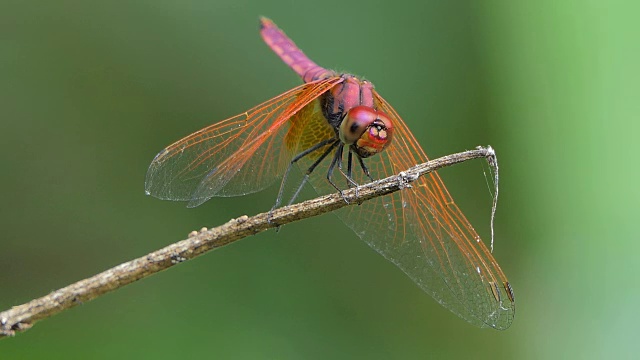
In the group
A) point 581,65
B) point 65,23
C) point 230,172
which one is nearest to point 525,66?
point 581,65

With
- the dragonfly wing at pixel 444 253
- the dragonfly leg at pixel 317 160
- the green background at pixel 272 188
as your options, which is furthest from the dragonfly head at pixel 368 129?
the green background at pixel 272 188

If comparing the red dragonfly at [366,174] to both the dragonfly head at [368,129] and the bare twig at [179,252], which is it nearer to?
the dragonfly head at [368,129]

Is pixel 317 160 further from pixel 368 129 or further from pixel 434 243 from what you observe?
pixel 434 243

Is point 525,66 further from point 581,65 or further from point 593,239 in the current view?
point 593,239

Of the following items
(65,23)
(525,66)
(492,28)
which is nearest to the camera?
(525,66)

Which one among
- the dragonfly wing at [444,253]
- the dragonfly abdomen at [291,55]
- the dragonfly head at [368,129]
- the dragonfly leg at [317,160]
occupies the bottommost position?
the dragonfly wing at [444,253]
